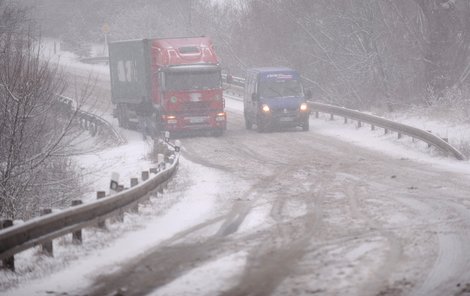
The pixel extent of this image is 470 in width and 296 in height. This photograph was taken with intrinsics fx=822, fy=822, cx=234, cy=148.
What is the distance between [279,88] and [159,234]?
62.8 ft

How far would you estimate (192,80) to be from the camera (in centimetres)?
2948

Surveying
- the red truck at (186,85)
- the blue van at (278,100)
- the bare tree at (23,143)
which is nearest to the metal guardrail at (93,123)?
the red truck at (186,85)

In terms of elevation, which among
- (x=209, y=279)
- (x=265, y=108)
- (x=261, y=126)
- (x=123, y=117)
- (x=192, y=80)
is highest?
(x=192, y=80)

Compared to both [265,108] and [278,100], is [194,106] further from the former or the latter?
[278,100]

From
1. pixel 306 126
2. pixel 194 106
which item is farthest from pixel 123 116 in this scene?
pixel 306 126

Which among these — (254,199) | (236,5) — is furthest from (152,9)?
(254,199)

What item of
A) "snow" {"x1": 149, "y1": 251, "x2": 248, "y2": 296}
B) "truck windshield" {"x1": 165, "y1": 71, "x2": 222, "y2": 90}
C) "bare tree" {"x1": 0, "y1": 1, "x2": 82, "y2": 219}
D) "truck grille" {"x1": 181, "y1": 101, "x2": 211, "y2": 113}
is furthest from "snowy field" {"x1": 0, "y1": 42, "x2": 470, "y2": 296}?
"truck windshield" {"x1": 165, "y1": 71, "x2": 222, "y2": 90}

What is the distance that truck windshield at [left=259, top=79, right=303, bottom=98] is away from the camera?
1203 inches

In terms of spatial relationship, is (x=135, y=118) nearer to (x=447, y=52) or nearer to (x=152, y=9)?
(x=447, y=52)

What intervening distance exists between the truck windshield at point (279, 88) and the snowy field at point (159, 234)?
5.04 meters

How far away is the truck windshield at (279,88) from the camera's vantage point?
30.5 meters

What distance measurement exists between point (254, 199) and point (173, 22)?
61.4m

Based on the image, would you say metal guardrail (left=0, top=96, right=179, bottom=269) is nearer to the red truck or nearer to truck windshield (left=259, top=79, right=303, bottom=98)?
the red truck

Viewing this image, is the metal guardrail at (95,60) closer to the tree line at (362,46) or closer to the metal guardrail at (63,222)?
the tree line at (362,46)
